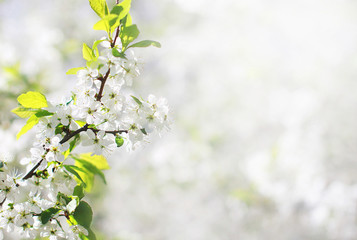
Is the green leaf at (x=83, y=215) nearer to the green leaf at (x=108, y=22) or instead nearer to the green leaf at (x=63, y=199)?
the green leaf at (x=63, y=199)

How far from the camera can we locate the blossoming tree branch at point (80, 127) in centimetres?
42

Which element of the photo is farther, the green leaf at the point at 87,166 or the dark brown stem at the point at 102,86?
the green leaf at the point at 87,166

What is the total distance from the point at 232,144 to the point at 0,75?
8.20 feet

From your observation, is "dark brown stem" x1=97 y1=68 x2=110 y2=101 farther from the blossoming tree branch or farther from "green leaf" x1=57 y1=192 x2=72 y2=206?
"green leaf" x1=57 y1=192 x2=72 y2=206

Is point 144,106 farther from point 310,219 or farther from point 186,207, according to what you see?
point 186,207

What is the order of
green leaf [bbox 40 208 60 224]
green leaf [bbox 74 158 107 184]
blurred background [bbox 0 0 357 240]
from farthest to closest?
blurred background [bbox 0 0 357 240] < green leaf [bbox 74 158 107 184] < green leaf [bbox 40 208 60 224]

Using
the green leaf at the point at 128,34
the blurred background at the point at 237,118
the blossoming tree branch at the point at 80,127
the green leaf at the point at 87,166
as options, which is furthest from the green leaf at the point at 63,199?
the blurred background at the point at 237,118

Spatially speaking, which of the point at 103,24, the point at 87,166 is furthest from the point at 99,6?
the point at 87,166

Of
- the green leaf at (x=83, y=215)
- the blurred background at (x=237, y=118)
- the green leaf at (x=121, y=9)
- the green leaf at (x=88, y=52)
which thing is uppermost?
the blurred background at (x=237, y=118)

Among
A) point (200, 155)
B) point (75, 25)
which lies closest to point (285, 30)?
point (200, 155)

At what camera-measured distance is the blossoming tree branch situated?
417mm

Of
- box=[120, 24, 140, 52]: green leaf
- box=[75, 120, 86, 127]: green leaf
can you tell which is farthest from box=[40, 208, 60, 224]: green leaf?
box=[120, 24, 140, 52]: green leaf

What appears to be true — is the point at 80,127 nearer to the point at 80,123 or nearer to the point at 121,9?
the point at 80,123

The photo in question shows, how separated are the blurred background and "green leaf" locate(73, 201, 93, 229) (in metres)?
1.86
